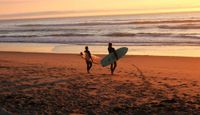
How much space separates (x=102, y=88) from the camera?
13953 millimetres

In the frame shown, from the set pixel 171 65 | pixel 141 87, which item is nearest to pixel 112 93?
pixel 141 87

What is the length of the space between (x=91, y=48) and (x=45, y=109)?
1938cm

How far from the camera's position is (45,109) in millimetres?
11148

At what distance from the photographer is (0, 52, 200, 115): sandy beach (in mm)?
11242

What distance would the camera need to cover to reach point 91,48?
99.7 feet

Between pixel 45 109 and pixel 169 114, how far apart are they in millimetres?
3389

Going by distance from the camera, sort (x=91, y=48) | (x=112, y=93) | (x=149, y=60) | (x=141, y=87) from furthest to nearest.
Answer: (x=91, y=48)
(x=149, y=60)
(x=141, y=87)
(x=112, y=93)

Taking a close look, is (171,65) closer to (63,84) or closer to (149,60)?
(149,60)

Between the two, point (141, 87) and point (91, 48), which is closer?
point (141, 87)

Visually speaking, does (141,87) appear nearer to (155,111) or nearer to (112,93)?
(112,93)

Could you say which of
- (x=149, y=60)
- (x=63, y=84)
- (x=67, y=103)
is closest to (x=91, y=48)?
(x=149, y=60)

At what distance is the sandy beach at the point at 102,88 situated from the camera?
11.2 m

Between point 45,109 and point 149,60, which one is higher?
point 149,60

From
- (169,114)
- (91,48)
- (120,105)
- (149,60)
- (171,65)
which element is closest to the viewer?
(169,114)
